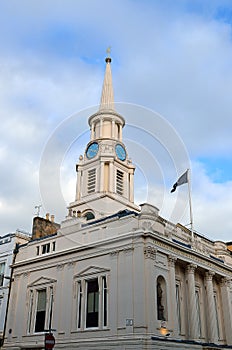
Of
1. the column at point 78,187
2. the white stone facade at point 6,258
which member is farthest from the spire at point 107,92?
the white stone facade at point 6,258

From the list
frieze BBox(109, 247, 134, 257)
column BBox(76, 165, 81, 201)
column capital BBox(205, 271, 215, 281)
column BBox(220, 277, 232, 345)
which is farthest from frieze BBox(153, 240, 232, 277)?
column BBox(76, 165, 81, 201)

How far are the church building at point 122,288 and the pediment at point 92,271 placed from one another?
87mm

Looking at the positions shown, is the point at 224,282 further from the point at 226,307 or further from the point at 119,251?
the point at 119,251

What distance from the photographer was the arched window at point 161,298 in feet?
103

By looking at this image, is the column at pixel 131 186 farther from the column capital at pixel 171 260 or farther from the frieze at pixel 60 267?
the column capital at pixel 171 260

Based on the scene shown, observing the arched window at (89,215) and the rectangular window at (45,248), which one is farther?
the arched window at (89,215)

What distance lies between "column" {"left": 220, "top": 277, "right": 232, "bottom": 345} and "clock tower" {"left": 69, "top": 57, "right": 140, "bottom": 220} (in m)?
15.4

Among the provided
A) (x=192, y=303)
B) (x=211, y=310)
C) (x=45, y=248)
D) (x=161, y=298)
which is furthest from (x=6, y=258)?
(x=211, y=310)

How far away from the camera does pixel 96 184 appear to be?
51.2 metres

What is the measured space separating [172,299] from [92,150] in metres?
27.5

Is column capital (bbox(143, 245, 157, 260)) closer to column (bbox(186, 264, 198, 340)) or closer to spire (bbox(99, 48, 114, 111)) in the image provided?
column (bbox(186, 264, 198, 340))

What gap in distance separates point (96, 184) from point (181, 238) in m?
15.8

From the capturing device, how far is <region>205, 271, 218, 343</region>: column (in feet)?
117

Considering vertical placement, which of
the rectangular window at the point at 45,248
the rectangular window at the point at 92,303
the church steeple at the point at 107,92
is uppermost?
the church steeple at the point at 107,92
